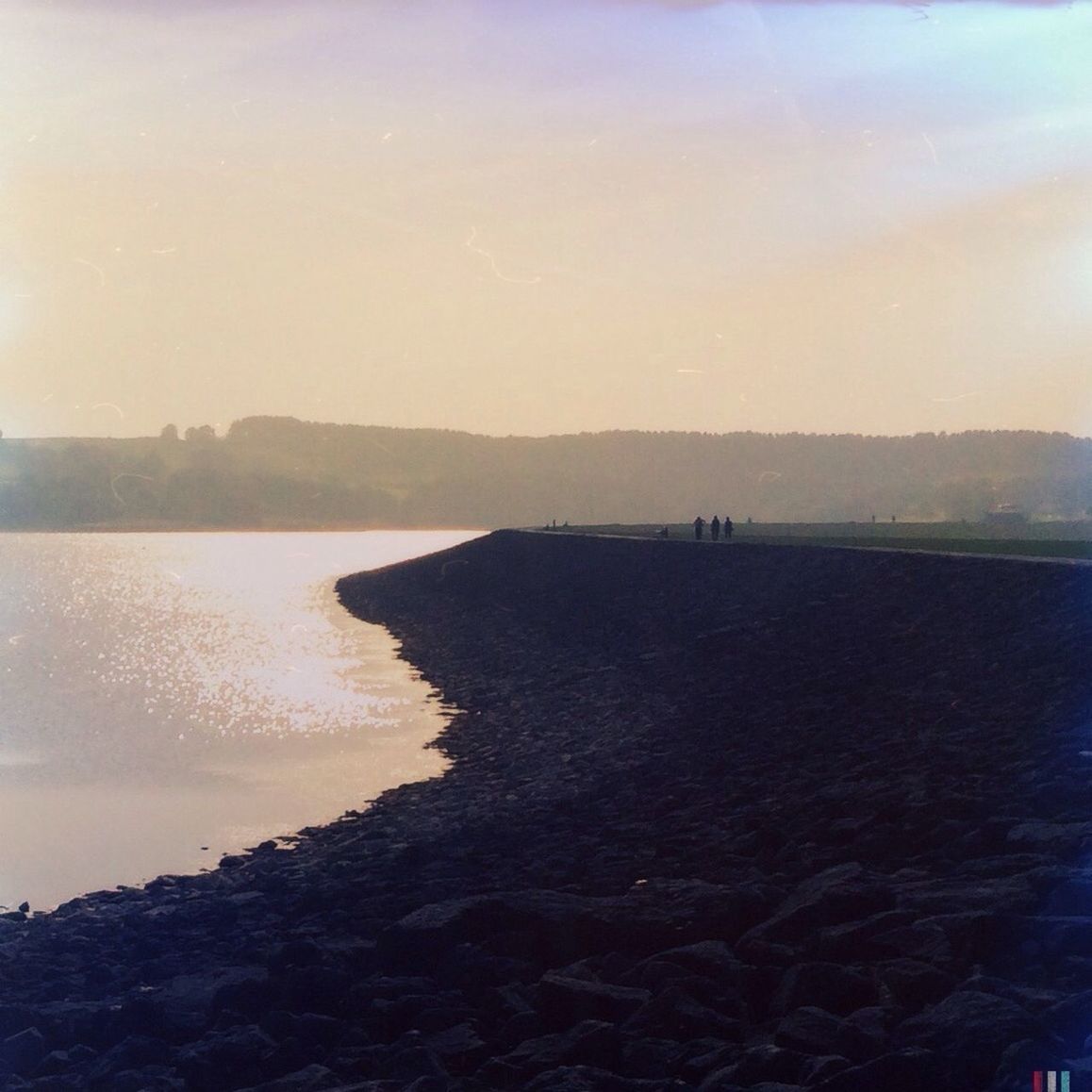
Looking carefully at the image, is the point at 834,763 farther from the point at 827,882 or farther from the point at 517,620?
the point at 517,620

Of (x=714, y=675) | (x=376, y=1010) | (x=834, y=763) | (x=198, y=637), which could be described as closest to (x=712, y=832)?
(x=834, y=763)

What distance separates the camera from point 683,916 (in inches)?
474

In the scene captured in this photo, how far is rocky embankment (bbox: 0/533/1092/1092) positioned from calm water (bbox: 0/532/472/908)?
2.08 metres

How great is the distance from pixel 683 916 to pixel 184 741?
27043mm

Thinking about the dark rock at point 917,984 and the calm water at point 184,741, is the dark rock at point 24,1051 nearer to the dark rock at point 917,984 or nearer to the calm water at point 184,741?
the dark rock at point 917,984

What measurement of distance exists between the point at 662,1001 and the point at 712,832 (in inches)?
272

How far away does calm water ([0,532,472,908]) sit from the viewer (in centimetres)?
2320

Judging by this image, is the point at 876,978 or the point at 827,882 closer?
the point at 876,978

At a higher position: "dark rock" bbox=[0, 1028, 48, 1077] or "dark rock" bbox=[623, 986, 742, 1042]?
"dark rock" bbox=[623, 986, 742, 1042]

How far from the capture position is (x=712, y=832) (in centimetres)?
1653

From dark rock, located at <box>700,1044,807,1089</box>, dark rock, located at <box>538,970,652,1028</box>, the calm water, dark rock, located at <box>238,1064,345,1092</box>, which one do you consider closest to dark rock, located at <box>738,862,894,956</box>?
dark rock, located at <box>538,970,652,1028</box>

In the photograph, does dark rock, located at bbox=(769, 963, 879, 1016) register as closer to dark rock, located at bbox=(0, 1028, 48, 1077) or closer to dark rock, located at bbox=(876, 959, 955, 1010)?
dark rock, located at bbox=(876, 959, 955, 1010)

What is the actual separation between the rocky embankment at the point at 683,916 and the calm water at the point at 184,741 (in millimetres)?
2082

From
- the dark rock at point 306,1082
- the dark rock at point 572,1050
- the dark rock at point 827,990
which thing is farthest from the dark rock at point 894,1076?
the dark rock at point 306,1082
